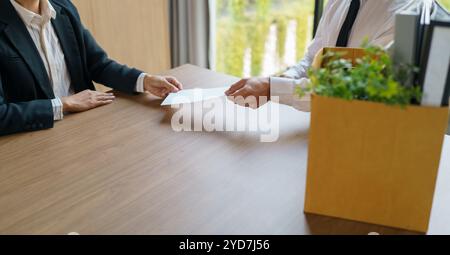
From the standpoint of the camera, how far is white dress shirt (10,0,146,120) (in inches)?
61.3

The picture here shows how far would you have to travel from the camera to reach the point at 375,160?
0.88m

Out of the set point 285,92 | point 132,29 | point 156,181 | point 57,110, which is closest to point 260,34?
point 132,29

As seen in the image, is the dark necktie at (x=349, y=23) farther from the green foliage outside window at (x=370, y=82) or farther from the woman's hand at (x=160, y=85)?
the green foliage outside window at (x=370, y=82)

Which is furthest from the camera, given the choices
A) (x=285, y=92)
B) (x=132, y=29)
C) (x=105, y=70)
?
(x=132, y=29)

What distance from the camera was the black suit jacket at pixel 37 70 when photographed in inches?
53.2

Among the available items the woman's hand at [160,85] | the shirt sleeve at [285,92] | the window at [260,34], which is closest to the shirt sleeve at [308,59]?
the shirt sleeve at [285,92]

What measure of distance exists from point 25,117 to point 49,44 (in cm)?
41

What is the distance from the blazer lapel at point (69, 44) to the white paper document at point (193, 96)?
418 millimetres

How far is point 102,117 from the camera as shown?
1.45m

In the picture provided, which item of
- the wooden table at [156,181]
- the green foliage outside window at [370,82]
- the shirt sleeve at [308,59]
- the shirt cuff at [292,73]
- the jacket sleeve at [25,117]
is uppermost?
the green foliage outside window at [370,82]

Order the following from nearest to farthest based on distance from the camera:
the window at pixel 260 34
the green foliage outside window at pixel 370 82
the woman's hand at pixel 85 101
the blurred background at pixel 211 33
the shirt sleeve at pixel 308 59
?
Answer: the green foliage outside window at pixel 370 82 < the woman's hand at pixel 85 101 < the shirt sleeve at pixel 308 59 < the blurred background at pixel 211 33 < the window at pixel 260 34

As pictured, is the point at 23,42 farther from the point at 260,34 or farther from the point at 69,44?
the point at 260,34

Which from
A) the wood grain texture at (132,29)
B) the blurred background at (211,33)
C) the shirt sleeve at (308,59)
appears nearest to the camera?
the shirt sleeve at (308,59)
